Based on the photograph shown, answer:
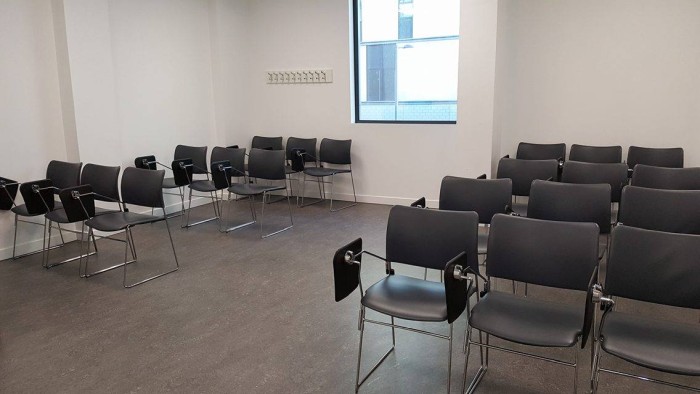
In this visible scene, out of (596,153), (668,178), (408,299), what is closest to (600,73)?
(596,153)

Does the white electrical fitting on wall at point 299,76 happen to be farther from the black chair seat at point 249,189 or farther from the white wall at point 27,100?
the white wall at point 27,100

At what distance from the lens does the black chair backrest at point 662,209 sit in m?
3.43

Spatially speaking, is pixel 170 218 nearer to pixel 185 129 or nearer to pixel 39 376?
pixel 185 129

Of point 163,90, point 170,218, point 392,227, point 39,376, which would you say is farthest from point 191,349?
point 163,90

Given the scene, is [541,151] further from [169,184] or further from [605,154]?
[169,184]

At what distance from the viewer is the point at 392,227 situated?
307 cm

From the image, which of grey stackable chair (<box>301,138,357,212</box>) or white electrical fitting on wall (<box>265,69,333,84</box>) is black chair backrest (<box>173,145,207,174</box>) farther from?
white electrical fitting on wall (<box>265,69,333,84</box>)

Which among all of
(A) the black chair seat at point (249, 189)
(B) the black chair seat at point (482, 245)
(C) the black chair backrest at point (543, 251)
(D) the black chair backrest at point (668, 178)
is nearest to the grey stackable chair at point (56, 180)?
(A) the black chair seat at point (249, 189)

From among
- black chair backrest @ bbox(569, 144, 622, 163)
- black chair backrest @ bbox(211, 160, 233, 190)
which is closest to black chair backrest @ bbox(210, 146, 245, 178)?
black chair backrest @ bbox(211, 160, 233, 190)

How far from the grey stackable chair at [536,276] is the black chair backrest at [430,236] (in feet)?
0.40

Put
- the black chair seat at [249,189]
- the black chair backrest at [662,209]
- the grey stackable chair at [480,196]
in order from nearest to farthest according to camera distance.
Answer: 1. the black chair backrest at [662,209]
2. the grey stackable chair at [480,196]
3. the black chair seat at [249,189]

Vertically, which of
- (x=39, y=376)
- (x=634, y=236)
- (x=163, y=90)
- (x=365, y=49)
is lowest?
(x=39, y=376)

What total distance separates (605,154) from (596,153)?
91mm

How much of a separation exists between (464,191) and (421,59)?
11.2 ft
